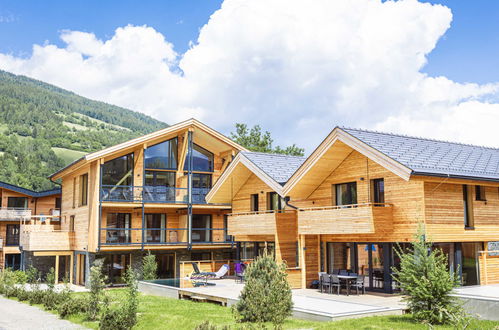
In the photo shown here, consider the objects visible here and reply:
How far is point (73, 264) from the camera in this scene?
1228 inches

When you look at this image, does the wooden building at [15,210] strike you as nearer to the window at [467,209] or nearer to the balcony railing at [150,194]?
the balcony railing at [150,194]

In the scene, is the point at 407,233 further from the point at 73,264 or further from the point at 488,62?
the point at 73,264

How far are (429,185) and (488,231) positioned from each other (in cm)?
358

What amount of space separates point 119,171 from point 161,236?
4.37 metres

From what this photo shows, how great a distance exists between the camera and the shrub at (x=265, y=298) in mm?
13656

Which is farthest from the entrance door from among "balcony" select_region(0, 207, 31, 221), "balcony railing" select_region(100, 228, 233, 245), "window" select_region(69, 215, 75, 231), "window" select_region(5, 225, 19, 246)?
"window" select_region(5, 225, 19, 246)

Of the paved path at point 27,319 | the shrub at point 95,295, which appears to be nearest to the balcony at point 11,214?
the paved path at point 27,319

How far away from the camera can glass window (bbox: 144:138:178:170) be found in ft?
98.0

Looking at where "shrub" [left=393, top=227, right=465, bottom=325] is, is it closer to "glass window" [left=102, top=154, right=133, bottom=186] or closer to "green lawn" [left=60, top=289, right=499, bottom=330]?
"green lawn" [left=60, top=289, right=499, bottom=330]

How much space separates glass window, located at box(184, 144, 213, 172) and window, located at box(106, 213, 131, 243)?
4470 millimetres

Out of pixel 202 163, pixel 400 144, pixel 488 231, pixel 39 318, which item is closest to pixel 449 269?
pixel 488 231

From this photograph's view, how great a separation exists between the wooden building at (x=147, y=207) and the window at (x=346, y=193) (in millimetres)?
9307

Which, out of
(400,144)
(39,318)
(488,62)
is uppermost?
(488,62)

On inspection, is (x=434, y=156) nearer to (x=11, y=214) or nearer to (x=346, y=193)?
(x=346, y=193)
